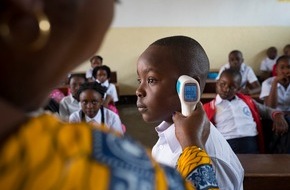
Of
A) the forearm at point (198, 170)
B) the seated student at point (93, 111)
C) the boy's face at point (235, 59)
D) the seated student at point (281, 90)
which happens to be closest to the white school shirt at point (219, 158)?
the forearm at point (198, 170)

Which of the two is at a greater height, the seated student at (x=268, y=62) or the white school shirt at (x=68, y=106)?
the white school shirt at (x=68, y=106)

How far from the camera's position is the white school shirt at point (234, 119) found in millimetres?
2586

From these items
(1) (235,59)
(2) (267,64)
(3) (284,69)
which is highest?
(3) (284,69)

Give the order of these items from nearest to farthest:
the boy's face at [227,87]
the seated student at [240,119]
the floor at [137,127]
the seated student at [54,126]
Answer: the seated student at [54,126] < the seated student at [240,119] < the boy's face at [227,87] < the floor at [137,127]

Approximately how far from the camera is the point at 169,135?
915 mm

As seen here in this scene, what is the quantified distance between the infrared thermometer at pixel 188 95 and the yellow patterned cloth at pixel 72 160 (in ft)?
1.53

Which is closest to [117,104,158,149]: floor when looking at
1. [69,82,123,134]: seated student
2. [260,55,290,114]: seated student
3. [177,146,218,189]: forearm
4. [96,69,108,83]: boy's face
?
[96,69,108,83]: boy's face

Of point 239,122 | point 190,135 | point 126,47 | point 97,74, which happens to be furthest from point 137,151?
point 126,47

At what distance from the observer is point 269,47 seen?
6.73m

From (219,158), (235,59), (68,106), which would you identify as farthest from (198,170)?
(235,59)

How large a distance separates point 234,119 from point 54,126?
244 centimetres

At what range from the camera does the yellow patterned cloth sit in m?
0.29

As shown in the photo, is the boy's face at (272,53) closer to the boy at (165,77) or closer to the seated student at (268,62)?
the seated student at (268,62)

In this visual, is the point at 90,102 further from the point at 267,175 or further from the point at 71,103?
the point at 267,175
